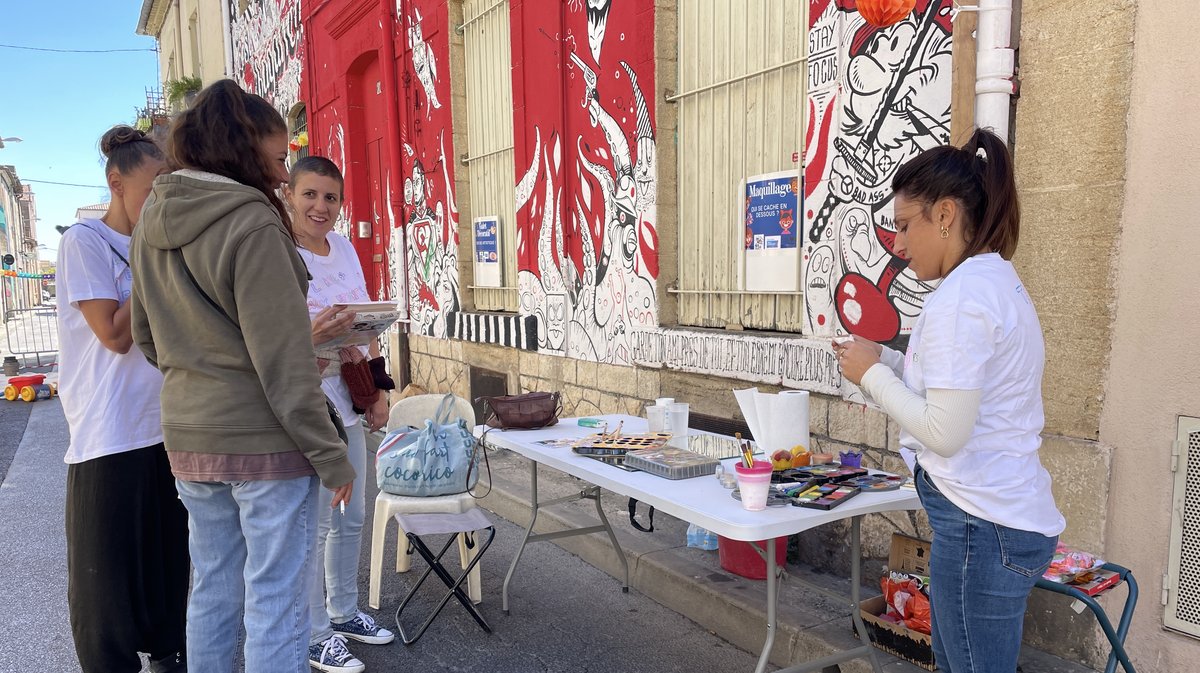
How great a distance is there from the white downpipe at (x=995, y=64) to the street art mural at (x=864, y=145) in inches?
8.5

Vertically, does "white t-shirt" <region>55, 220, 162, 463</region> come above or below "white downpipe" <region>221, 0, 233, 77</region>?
below

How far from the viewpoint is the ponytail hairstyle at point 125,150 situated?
258cm

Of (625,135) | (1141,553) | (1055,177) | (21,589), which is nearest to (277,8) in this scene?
(625,135)

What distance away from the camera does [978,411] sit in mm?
1619

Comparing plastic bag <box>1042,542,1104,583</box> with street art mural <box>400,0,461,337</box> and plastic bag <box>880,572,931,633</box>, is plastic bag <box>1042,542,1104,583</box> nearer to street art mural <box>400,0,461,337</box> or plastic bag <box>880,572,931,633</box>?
plastic bag <box>880,572,931,633</box>

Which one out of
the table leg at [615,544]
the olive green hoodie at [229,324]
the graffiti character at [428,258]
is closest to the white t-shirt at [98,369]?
the olive green hoodie at [229,324]

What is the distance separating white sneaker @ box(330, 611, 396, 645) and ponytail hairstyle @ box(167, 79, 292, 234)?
2175 mm

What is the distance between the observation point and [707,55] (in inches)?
189

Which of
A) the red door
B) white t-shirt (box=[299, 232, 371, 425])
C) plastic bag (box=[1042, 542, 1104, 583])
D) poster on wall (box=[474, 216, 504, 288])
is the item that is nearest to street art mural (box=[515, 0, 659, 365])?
poster on wall (box=[474, 216, 504, 288])

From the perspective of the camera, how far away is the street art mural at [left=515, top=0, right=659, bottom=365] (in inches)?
205

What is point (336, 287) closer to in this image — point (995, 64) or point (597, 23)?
point (995, 64)

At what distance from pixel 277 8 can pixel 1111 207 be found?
1360 centimetres

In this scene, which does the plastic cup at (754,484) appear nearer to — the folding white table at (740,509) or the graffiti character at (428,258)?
the folding white table at (740,509)

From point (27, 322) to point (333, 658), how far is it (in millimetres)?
38146
